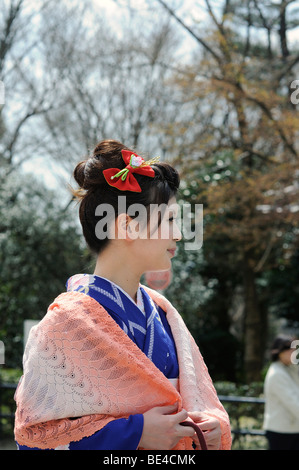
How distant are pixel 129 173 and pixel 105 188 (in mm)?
88

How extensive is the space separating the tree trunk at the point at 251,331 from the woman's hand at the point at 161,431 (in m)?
9.40

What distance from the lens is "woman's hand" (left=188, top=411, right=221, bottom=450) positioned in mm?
1438

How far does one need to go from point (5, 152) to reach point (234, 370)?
6697 mm

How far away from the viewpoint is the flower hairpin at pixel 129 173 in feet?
4.92

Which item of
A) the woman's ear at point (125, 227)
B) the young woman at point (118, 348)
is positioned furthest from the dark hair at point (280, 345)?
the woman's ear at point (125, 227)

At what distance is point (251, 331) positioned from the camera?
10844mm

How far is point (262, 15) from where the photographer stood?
8.78 m

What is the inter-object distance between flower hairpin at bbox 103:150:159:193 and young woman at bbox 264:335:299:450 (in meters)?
3.05

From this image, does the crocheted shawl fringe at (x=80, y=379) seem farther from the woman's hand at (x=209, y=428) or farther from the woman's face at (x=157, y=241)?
the woman's face at (x=157, y=241)

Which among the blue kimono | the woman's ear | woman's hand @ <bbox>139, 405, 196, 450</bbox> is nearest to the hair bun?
the woman's ear

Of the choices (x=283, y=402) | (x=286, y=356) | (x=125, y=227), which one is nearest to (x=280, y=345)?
(x=286, y=356)

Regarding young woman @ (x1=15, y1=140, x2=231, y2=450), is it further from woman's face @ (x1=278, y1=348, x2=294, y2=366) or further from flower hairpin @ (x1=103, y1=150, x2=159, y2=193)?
woman's face @ (x1=278, y1=348, x2=294, y2=366)

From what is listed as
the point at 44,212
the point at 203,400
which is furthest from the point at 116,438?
the point at 44,212

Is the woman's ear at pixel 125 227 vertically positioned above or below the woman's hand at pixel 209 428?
above
